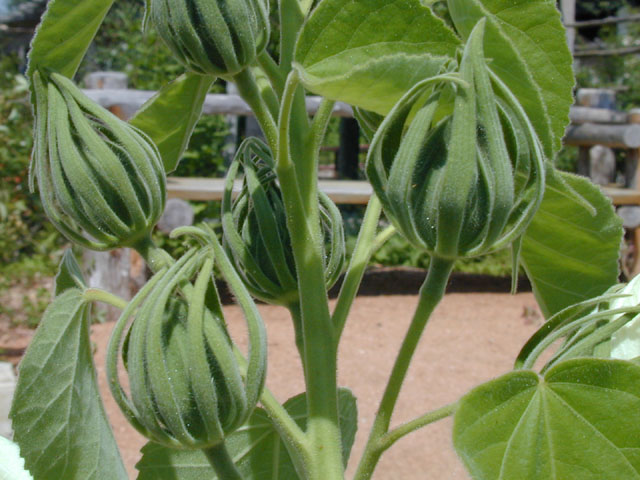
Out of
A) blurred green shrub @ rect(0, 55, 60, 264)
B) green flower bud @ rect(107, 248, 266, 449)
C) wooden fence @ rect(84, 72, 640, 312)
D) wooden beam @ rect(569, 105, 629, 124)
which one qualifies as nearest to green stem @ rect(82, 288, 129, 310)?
green flower bud @ rect(107, 248, 266, 449)

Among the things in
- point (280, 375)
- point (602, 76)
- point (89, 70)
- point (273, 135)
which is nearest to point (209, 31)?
point (273, 135)

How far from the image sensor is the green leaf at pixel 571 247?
0.59 meters

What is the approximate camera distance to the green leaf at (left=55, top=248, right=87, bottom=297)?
0.67m

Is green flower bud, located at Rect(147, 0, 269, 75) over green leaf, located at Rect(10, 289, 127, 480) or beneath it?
over

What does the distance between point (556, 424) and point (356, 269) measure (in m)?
0.21

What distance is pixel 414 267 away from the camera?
6012 millimetres

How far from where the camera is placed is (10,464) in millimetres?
412

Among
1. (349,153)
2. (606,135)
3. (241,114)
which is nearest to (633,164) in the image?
(606,135)

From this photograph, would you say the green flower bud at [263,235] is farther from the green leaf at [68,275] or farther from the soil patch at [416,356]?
the soil patch at [416,356]

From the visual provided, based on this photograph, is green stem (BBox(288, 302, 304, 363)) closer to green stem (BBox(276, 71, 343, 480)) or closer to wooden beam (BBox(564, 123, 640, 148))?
green stem (BBox(276, 71, 343, 480))

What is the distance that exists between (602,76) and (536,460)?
28.0ft

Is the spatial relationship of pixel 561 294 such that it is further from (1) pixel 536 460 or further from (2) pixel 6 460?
(2) pixel 6 460

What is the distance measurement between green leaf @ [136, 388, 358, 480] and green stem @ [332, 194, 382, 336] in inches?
5.7

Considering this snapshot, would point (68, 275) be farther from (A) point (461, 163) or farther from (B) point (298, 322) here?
(A) point (461, 163)
